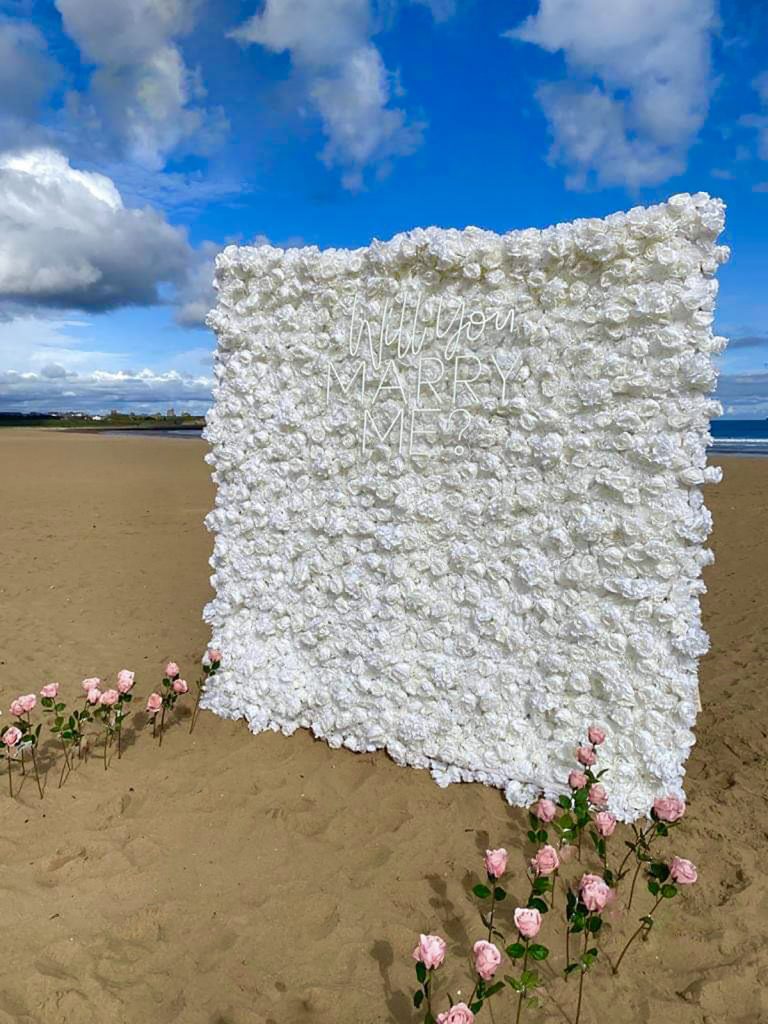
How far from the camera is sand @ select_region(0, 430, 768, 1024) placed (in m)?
2.85

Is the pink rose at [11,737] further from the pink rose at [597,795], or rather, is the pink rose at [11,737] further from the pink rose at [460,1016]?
the pink rose at [597,795]

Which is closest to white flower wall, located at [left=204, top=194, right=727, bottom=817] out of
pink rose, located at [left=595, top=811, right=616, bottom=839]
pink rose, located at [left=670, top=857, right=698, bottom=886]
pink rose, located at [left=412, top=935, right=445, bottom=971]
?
pink rose, located at [left=595, top=811, right=616, bottom=839]

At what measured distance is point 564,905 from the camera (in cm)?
338

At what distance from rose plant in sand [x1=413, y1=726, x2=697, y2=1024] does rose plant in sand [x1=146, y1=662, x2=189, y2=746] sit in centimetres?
227

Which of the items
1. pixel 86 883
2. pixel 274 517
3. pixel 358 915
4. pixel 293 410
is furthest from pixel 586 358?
pixel 86 883

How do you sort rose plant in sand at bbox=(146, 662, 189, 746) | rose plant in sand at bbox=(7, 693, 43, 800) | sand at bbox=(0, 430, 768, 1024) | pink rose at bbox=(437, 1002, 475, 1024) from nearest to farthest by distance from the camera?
pink rose at bbox=(437, 1002, 475, 1024) → sand at bbox=(0, 430, 768, 1024) → rose plant in sand at bbox=(7, 693, 43, 800) → rose plant in sand at bbox=(146, 662, 189, 746)

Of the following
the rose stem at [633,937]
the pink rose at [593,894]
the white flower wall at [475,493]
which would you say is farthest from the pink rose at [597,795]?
the pink rose at [593,894]

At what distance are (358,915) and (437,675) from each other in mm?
1399

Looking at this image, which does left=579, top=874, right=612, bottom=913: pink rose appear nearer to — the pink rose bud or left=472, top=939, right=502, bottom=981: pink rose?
left=472, top=939, right=502, bottom=981: pink rose

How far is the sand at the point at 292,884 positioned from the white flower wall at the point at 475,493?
0.36 m

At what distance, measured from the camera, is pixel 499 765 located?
410 centimetres

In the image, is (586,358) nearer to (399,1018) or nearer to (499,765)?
(499,765)

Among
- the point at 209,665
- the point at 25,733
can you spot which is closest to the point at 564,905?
the point at 209,665

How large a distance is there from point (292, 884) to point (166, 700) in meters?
1.72
